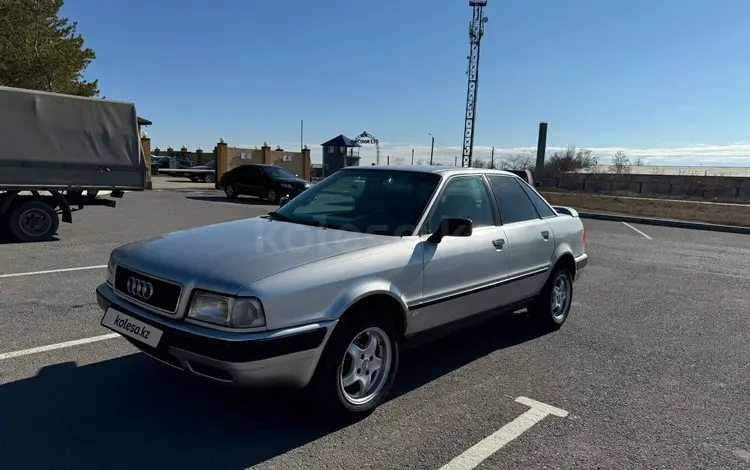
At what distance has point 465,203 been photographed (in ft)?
14.0

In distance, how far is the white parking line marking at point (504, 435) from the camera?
112 inches

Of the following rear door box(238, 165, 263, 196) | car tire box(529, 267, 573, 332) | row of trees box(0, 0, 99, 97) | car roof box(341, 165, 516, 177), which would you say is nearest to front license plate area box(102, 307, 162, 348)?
car roof box(341, 165, 516, 177)

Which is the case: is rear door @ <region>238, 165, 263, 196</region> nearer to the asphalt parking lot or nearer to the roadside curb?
the roadside curb

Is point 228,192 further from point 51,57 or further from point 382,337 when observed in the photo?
point 382,337

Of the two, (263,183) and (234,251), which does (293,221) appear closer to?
(234,251)

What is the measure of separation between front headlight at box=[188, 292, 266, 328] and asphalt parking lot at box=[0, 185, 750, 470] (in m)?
0.75

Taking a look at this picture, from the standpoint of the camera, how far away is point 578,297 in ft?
22.2

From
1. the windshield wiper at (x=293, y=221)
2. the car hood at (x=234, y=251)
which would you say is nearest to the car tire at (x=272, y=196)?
the windshield wiper at (x=293, y=221)

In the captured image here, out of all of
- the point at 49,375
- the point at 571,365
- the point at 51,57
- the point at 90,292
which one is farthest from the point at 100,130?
the point at 51,57

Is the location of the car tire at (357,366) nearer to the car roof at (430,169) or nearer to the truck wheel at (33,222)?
the car roof at (430,169)

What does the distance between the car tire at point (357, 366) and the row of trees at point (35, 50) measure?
2438cm

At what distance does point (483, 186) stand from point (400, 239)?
136 centimetres

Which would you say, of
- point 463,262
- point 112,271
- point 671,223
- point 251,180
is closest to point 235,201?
point 251,180

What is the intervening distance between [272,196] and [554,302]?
1591 cm
